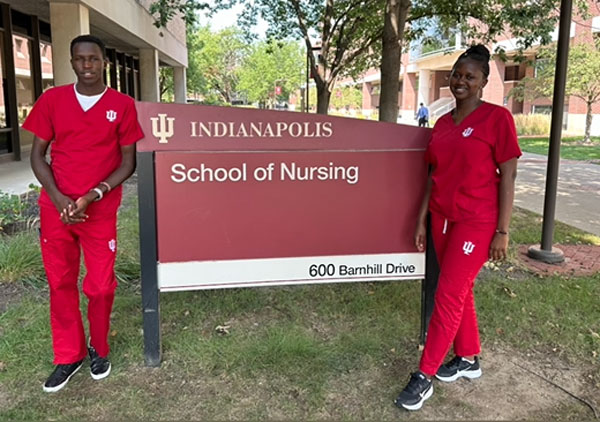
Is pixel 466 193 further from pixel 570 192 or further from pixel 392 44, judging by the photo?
pixel 570 192

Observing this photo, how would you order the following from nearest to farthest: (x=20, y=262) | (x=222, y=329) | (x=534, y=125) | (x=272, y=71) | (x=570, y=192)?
(x=222, y=329) → (x=20, y=262) → (x=570, y=192) → (x=534, y=125) → (x=272, y=71)

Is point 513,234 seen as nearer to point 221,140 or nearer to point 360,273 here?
point 360,273

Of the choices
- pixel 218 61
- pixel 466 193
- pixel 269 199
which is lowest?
pixel 269 199

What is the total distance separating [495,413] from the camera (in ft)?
9.38

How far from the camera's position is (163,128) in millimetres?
3018

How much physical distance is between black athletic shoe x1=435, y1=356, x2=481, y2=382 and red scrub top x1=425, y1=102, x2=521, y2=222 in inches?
35.8

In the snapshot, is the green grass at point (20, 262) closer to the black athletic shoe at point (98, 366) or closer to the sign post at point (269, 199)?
the black athletic shoe at point (98, 366)

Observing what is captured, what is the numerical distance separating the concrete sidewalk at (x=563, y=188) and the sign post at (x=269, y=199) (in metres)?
4.42

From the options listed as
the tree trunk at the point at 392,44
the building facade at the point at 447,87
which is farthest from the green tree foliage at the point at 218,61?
the tree trunk at the point at 392,44

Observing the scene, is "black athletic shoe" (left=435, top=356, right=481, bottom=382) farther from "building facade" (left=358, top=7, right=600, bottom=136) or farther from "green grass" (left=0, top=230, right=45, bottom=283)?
"building facade" (left=358, top=7, right=600, bottom=136)

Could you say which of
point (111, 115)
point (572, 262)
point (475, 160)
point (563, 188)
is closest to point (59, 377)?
point (111, 115)

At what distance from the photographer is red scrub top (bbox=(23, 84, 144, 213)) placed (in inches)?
109

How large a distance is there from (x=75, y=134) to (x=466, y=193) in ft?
6.48

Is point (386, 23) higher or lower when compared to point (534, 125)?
higher
